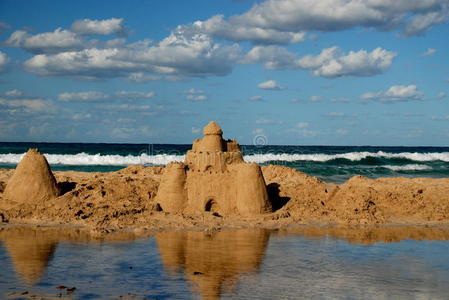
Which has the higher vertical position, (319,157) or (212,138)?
(212,138)

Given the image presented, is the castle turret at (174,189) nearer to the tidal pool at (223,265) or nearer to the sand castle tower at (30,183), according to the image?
the tidal pool at (223,265)

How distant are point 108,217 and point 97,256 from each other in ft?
11.9

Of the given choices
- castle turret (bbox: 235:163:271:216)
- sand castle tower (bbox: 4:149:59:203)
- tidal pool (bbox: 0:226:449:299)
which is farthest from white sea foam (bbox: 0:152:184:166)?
tidal pool (bbox: 0:226:449:299)

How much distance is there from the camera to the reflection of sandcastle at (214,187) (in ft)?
41.9

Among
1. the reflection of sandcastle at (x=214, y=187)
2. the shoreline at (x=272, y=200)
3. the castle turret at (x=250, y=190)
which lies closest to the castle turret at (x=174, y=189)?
the reflection of sandcastle at (x=214, y=187)

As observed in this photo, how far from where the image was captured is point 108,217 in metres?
12.4

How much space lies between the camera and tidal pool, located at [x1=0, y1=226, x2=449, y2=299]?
6.95m

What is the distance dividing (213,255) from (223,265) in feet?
2.35

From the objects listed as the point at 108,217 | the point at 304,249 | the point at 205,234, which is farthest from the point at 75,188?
the point at 304,249

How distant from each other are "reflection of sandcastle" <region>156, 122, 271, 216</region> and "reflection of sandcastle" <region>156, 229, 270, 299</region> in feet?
4.24

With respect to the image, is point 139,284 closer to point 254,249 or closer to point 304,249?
point 254,249

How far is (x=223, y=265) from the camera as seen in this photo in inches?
328

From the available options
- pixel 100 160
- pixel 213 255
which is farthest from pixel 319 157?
pixel 213 255

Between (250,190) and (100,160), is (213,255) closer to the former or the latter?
(250,190)
